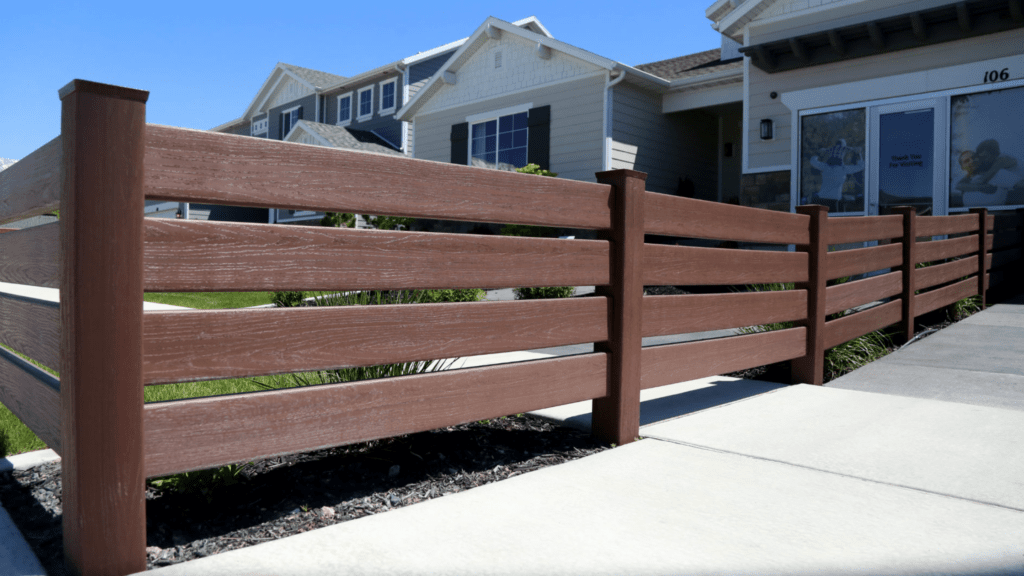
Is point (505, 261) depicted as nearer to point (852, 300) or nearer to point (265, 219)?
point (852, 300)

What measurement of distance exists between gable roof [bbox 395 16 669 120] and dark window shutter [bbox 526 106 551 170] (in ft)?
4.11

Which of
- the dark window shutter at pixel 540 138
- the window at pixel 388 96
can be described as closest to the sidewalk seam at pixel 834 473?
the dark window shutter at pixel 540 138

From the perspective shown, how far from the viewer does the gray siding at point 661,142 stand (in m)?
13.0

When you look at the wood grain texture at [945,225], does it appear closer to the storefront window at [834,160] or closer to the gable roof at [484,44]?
the storefront window at [834,160]

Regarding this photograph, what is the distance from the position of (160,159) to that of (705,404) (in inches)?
126

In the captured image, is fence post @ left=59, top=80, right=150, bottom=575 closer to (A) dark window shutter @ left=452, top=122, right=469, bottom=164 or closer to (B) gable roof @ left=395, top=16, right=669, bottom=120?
(B) gable roof @ left=395, top=16, right=669, bottom=120

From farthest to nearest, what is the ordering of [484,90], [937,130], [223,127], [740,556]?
1. [223,127]
2. [484,90]
3. [937,130]
4. [740,556]

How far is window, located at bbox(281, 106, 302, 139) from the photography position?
80.4ft

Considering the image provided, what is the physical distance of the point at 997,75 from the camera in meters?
8.98

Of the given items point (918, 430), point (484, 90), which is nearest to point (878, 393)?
point (918, 430)

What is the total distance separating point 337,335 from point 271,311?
9.3 inches

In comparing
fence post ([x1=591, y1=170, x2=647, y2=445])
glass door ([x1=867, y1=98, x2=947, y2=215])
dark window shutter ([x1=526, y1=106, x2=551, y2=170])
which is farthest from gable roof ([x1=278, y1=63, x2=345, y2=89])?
fence post ([x1=591, y1=170, x2=647, y2=445])

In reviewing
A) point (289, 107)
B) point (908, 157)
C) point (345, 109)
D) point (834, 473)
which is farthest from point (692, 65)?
point (289, 107)

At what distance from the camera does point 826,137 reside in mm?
10484
